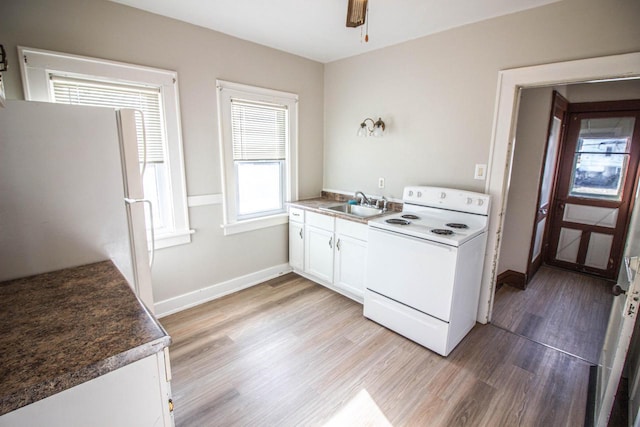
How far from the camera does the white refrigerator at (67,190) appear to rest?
126cm

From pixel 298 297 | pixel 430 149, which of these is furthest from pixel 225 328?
pixel 430 149

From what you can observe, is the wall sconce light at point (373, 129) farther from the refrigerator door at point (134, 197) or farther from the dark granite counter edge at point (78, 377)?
the dark granite counter edge at point (78, 377)

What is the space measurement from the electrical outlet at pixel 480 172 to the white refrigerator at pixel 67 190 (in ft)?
8.35

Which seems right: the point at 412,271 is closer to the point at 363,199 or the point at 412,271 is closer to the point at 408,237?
the point at 408,237

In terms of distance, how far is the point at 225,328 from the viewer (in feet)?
8.61

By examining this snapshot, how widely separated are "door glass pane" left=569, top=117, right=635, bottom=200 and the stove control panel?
86.6 inches

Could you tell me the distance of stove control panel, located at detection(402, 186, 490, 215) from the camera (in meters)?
Answer: 2.52

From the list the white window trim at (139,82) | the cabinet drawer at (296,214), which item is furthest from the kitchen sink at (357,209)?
the white window trim at (139,82)

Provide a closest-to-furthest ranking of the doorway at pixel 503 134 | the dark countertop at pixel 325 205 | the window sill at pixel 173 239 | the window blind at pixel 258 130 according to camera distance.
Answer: the doorway at pixel 503 134 → the window sill at pixel 173 239 → the dark countertop at pixel 325 205 → the window blind at pixel 258 130

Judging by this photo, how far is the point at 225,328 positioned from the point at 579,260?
14.1ft

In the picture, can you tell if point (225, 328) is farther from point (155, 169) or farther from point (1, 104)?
point (1, 104)

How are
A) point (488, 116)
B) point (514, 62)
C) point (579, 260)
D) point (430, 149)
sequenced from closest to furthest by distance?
point (514, 62) < point (488, 116) < point (430, 149) < point (579, 260)

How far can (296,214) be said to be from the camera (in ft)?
11.6

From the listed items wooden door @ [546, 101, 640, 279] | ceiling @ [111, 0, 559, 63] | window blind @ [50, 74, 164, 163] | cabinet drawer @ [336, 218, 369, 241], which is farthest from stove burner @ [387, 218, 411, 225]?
wooden door @ [546, 101, 640, 279]
